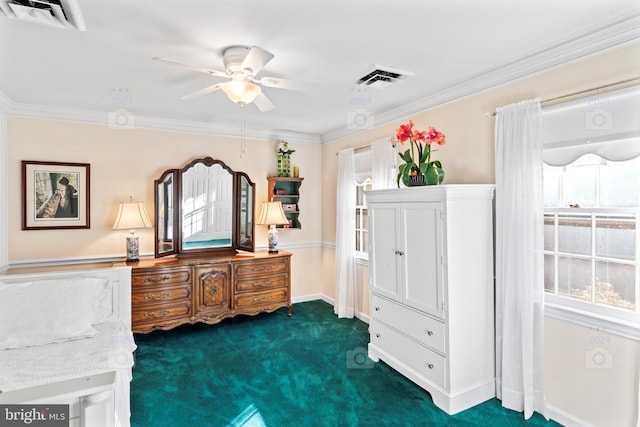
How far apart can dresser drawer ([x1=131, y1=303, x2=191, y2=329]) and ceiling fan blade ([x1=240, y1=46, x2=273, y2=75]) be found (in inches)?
111

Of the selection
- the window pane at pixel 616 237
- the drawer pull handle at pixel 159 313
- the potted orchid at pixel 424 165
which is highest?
the potted orchid at pixel 424 165

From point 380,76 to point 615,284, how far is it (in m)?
2.16

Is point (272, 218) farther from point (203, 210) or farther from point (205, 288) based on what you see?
point (205, 288)

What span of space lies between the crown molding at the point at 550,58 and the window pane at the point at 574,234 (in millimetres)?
1051

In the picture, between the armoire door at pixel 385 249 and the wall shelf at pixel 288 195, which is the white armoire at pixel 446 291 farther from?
the wall shelf at pixel 288 195

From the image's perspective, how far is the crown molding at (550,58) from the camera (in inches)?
77.6

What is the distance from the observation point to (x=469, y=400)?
2.54 metres

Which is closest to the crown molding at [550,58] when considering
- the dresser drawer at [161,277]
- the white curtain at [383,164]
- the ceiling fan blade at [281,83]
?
the white curtain at [383,164]

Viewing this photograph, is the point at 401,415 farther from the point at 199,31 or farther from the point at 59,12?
the point at 59,12

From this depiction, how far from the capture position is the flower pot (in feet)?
9.45

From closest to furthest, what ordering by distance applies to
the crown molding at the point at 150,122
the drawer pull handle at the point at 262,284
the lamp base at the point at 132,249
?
the crown molding at the point at 150,122
the lamp base at the point at 132,249
the drawer pull handle at the point at 262,284

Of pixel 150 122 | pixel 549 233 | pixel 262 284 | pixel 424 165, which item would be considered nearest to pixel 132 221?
pixel 150 122

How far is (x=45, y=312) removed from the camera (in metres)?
2.55

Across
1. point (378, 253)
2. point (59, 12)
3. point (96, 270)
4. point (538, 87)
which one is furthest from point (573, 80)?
point (96, 270)
